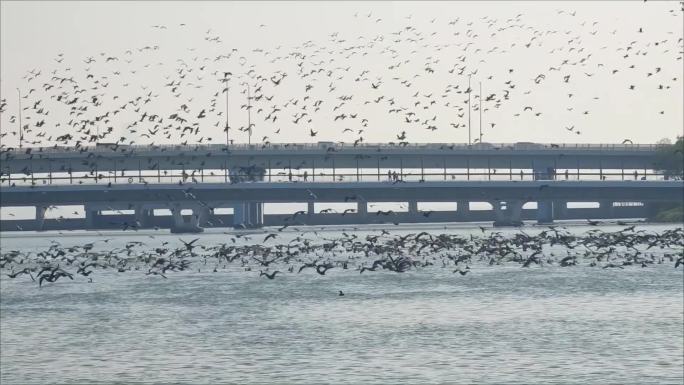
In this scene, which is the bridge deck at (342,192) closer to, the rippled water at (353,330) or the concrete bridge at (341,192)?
the concrete bridge at (341,192)

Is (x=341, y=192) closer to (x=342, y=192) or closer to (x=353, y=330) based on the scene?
(x=342, y=192)

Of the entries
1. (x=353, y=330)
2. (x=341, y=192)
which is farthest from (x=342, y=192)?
(x=353, y=330)

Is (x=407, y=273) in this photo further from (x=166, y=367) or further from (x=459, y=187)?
(x=459, y=187)

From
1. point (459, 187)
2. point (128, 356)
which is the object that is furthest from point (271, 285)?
point (459, 187)

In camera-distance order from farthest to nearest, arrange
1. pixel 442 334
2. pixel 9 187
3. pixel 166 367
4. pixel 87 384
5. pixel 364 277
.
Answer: pixel 9 187 < pixel 364 277 < pixel 442 334 < pixel 166 367 < pixel 87 384

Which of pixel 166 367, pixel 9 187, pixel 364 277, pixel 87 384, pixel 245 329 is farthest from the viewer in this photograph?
pixel 9 187

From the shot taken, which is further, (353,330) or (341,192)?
(341,192)

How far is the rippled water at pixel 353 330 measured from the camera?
51.6 m

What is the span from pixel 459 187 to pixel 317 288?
9196cm

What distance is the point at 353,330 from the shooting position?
64188 millimetres

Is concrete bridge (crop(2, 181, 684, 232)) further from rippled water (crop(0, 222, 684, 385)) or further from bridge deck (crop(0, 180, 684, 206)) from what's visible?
rippled water (crop(0, 222, 684, 385))

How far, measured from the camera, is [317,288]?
9006 cm

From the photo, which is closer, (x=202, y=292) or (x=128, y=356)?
(x=128, y=356)

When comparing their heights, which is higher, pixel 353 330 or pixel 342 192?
pixel 342 192
